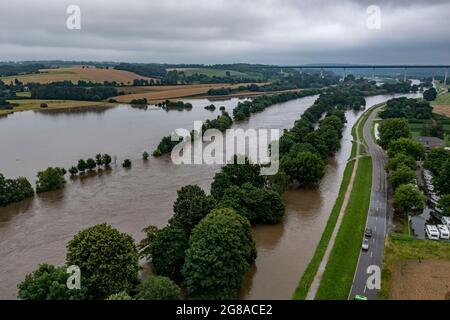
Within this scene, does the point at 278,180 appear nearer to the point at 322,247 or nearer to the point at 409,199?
the point at 322,247

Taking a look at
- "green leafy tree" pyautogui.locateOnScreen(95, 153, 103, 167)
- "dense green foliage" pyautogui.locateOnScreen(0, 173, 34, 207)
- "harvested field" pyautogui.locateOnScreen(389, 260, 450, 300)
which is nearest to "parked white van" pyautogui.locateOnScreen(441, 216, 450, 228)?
"harvested field" pyautogui.locateOnScreen(389, 260, 450, 300)

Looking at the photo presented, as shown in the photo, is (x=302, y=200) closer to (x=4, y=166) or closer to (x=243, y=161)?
(x=243, y=161)

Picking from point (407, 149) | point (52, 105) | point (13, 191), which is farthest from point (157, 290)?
point (52, 105)

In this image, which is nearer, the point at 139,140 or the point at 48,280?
the point at 48,280

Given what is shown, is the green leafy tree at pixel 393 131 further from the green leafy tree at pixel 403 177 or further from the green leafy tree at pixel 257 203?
the green leafy tree at pixel 257 203
